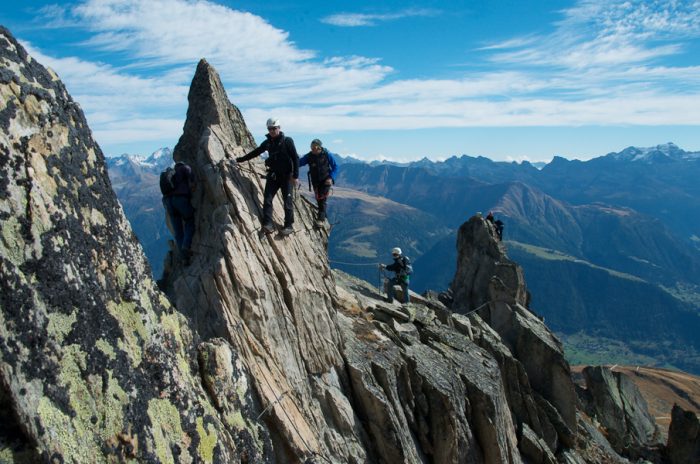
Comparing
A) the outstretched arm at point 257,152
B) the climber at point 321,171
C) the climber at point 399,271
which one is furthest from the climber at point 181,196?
the climber at point 399,271

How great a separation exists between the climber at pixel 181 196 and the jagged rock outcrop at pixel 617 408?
47.3m

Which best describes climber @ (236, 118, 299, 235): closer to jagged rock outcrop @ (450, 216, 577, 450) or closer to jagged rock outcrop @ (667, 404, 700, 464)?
jagged rock outcrop @ (450, 216, 577, 450)

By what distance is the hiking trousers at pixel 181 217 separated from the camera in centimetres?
2278

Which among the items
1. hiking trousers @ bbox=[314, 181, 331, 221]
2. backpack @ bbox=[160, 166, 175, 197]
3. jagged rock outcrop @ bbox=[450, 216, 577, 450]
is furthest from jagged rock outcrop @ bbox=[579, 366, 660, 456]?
backpack @ bbox=[160, 166, 175, 197]

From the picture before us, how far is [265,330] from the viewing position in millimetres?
20125

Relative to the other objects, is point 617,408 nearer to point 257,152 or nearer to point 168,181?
point 257,152

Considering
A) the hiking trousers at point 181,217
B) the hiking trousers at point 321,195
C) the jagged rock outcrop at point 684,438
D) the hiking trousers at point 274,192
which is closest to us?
the hiking trousers at point 181,217

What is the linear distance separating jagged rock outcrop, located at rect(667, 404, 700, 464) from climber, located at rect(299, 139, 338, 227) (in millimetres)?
44616

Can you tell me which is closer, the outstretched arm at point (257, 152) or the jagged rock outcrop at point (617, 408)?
the outstretched arm at point (257, 152)

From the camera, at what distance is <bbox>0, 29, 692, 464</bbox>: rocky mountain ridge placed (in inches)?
417

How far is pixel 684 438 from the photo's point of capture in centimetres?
5003

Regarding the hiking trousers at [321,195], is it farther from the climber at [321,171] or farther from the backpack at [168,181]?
the backpack at [168,181]

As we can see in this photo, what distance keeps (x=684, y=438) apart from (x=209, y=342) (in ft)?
172

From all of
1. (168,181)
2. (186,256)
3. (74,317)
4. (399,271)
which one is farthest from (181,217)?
(399,271)
